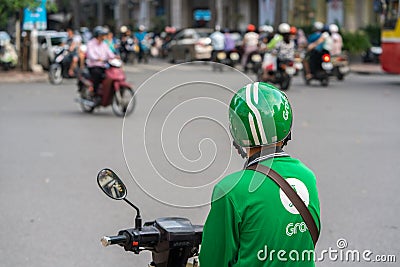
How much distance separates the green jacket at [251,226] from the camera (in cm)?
261

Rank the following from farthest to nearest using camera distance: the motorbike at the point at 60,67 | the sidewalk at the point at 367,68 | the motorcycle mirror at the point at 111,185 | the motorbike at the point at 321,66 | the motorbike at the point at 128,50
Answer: the motorbike at the point at 128,50 → the sidewalk at the point at 367,68 → the motorbike at the point at 60,67 → the motorbike at the point at 321,66 → the motorcycle mirror at the point at 111,185

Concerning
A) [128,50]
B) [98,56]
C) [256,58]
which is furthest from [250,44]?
[98,56]

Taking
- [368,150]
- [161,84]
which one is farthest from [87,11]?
[161,84]

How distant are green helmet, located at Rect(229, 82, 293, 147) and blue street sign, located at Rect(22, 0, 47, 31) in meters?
24.7

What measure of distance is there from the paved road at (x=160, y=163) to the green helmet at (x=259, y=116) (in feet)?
0.46

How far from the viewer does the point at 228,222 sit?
2.59 m

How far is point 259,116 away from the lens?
2639mm

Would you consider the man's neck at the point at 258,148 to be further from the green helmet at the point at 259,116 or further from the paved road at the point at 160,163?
the paved road at the point at 160,163

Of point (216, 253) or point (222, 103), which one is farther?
point (222, 103)

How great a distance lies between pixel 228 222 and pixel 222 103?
17.3 inches

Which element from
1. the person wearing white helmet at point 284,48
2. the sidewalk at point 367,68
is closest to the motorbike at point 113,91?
the person wearing white helmet at point 284,48

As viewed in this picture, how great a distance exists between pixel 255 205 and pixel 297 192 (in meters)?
0.17

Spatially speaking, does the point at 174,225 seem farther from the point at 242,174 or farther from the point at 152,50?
the point at 152,50

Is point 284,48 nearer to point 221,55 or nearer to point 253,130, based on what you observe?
point 221,55
